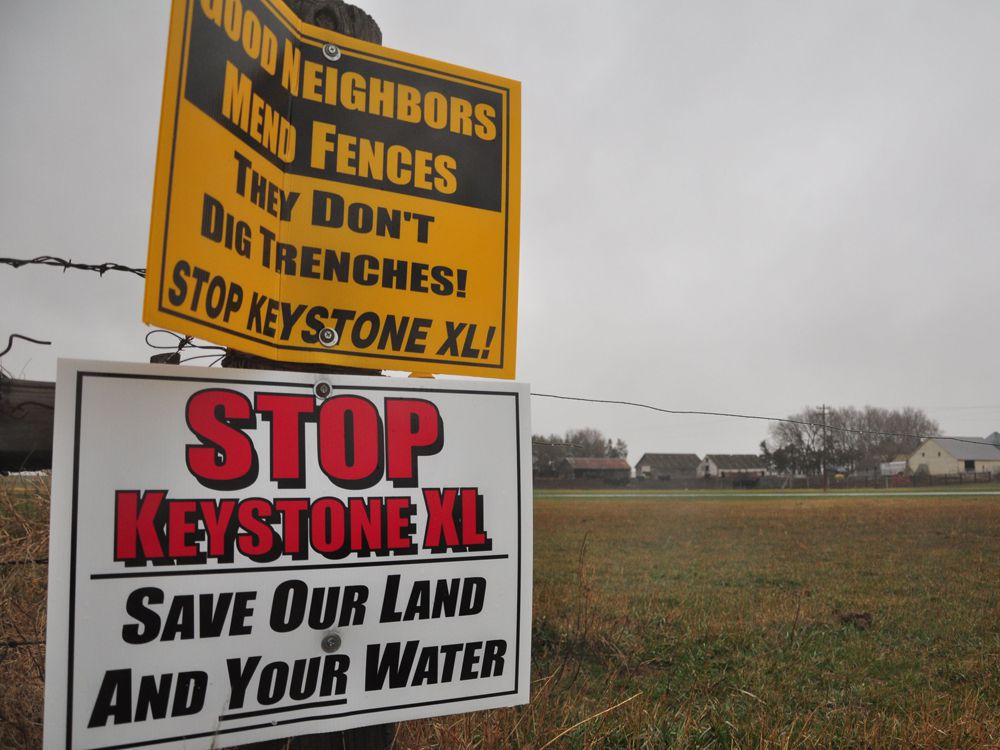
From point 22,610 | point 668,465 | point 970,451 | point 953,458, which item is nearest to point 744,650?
point 22,610

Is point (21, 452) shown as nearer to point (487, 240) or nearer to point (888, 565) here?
point (487, 240)

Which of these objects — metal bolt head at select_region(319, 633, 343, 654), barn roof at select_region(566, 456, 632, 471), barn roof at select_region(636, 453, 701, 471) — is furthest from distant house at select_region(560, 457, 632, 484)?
metal bolt head at select_region(319, 633, 343, 654)

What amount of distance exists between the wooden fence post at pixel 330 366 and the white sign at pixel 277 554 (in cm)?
13

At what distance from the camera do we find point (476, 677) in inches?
65.6

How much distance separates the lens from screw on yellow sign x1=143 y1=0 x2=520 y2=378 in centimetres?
131

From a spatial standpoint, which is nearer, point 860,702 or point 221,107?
point 221,107

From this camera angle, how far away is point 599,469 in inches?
2849

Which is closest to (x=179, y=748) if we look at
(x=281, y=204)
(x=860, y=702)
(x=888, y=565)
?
(x=281, y=204)

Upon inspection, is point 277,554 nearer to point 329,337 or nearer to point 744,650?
point 329,337

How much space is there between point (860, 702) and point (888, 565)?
7463 millimetres

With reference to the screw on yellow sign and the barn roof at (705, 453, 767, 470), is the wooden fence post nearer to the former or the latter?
the screw on yellow sign

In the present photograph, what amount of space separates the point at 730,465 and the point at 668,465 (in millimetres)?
8919

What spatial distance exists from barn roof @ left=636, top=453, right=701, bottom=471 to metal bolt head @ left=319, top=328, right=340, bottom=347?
88.9 metres

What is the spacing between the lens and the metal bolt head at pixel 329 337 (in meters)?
1.59
